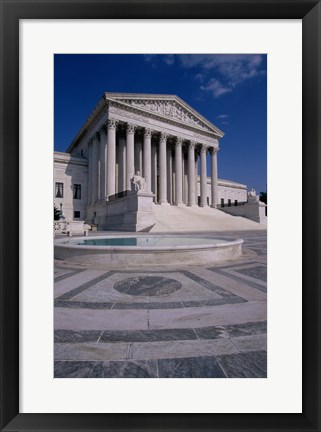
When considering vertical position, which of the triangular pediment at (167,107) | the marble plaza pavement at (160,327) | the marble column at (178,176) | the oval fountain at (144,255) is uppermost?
the triangular pediment at (167,107)

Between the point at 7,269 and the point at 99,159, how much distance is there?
38850 millimetres

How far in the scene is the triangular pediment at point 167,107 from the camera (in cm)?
3547

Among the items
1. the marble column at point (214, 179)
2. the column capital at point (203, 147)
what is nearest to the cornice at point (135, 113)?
the column capital at point (203, 147)

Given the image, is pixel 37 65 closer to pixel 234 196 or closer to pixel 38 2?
pixel 38 2

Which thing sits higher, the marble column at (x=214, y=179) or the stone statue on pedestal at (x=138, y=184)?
the marble column at (x=214, y=179)

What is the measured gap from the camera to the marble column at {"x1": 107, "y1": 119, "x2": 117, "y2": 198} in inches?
1312

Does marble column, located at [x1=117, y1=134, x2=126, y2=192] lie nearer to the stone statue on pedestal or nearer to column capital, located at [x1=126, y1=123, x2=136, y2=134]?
column capital, located at [x1=126, y1=123, x2=136, y2=134]

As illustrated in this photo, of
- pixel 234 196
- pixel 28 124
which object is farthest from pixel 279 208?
pixel 234 196

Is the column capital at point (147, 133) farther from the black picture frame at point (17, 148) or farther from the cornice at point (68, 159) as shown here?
the black picture frame at point (17, 148)

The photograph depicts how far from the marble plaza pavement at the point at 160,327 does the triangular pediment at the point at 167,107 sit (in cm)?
3478

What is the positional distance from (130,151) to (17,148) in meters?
35.0

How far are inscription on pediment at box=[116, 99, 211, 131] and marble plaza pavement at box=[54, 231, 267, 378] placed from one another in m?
36.7

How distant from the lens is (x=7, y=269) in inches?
59.9

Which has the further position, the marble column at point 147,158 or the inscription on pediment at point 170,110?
the inscription on pediment at point 170,110
